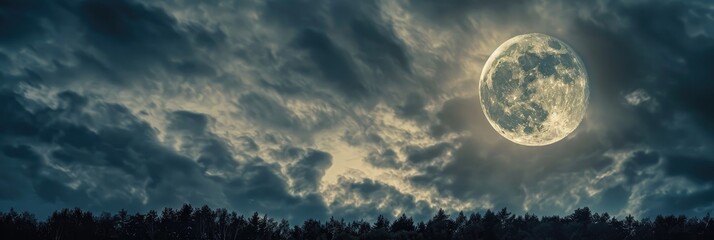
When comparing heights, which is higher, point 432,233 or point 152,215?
point 152,215

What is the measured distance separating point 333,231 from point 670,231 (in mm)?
77865

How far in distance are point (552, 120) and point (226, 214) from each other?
108 metres

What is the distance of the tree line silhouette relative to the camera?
389 feet

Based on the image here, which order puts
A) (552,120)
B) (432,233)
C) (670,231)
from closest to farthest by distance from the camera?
(552,120)
(670,231)
(432,233)

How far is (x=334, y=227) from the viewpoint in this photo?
146000 mm

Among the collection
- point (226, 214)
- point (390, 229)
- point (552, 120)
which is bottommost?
point (552, 120)

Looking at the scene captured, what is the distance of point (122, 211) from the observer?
5758 inches

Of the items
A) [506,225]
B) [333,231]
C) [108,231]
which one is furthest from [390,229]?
[108,231]

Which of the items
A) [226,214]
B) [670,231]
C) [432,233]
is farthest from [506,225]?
[226,214]

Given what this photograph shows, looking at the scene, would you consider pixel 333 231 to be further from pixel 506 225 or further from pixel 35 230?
pixel 35 230

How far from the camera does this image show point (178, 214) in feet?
487

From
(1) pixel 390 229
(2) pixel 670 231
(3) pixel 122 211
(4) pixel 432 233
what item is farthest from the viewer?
(3) pixel 122 211

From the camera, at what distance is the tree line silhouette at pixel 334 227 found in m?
118

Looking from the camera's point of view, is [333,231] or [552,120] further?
[333,231]
